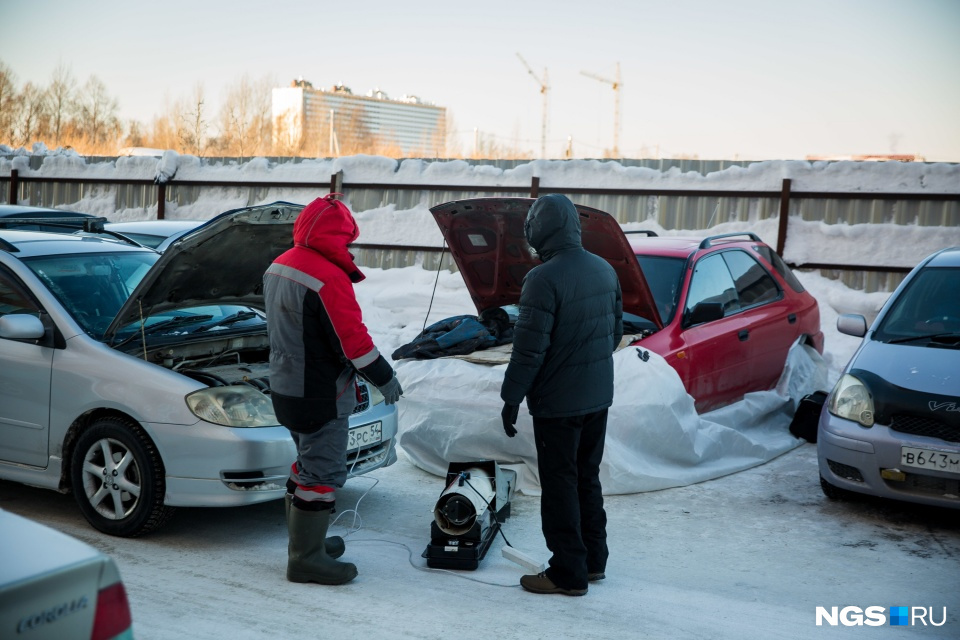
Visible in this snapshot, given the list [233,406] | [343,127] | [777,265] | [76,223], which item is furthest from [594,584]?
[343,127]

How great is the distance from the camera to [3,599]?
5.94 feet

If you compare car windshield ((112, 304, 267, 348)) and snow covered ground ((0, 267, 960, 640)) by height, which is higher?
car windshield ((112, 304, 267, 348))

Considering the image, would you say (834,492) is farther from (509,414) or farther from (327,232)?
(327,232)

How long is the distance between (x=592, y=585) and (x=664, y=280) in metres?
3.05

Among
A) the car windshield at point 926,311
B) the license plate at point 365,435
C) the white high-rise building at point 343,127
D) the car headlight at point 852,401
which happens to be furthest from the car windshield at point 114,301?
the white high-rise building at point 343,127

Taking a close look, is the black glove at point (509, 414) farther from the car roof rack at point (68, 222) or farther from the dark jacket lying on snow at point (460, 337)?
the car roof rack at point (68, 222)

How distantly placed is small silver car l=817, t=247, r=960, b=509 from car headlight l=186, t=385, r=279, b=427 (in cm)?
333

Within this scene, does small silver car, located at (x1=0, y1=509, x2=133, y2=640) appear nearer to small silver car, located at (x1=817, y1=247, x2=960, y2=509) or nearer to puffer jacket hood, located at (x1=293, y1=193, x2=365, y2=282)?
puffer jacket hood, located at (x1=293, y1=193, x2=365, y2=282)

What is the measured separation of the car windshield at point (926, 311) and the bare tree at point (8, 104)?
36.5 metres

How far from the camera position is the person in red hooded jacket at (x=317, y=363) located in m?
3.81

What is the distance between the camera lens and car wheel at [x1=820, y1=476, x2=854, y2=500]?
536cm

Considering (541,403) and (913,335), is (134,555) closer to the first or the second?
(541,403)

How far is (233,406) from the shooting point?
4.45 meters

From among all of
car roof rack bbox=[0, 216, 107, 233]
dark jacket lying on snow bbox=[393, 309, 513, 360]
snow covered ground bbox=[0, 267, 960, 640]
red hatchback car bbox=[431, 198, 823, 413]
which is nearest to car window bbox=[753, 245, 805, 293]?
red hatchback car bbox=[431, 198, 823, 413]
